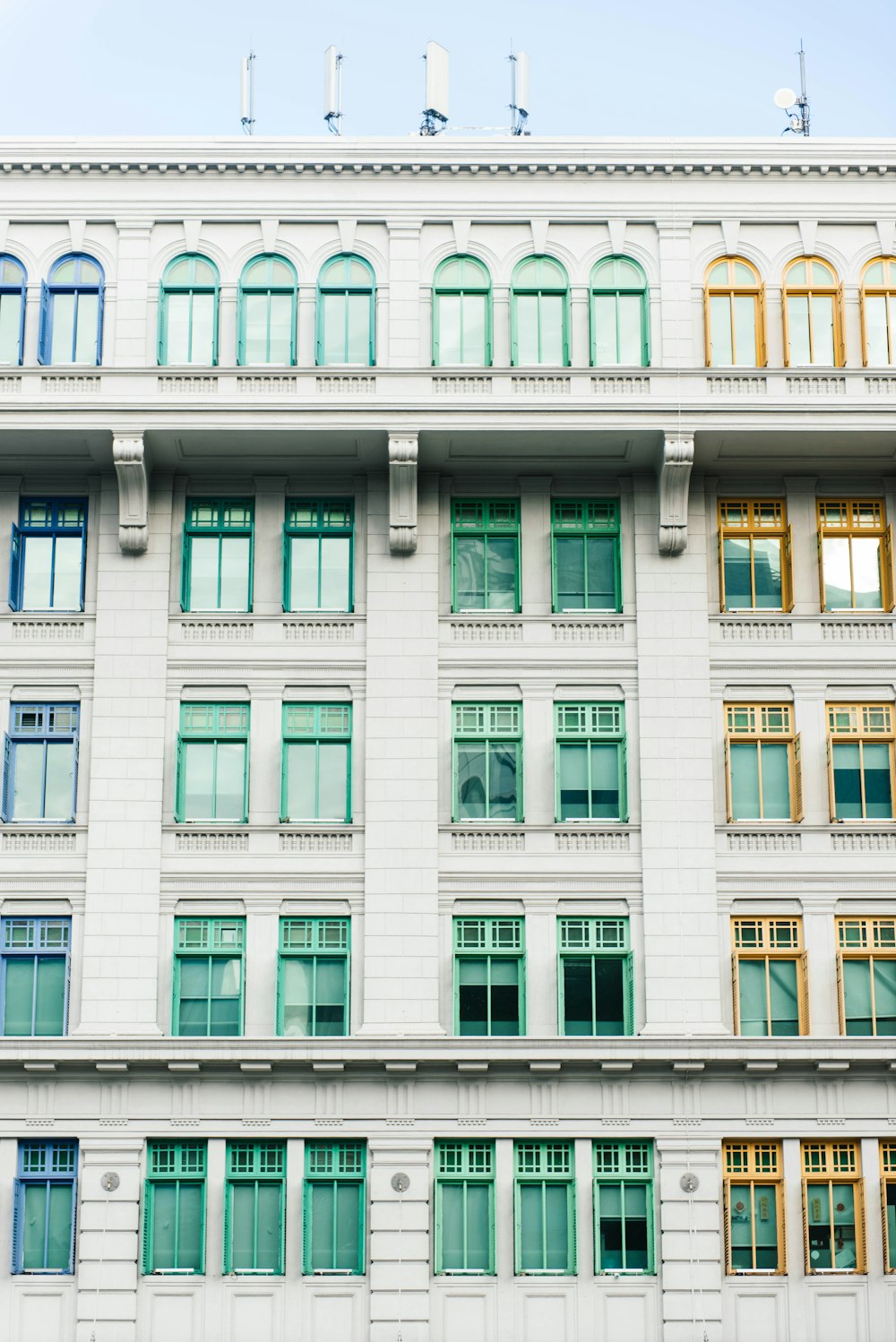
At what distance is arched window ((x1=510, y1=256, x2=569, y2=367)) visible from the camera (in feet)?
107

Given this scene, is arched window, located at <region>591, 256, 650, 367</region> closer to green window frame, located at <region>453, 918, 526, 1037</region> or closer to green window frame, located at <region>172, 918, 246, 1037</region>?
green window frame, located at <region>453, 918, 526, 1037</region>

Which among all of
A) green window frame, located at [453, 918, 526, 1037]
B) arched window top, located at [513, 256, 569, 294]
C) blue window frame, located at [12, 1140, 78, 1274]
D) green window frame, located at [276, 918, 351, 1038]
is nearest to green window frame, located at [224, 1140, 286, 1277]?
green window frame, located at [276, 918, 351, 1038]

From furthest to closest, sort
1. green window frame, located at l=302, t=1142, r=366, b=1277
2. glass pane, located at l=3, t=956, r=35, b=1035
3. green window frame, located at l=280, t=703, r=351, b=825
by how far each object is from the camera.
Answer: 1. green window frame, located at l=280, t=703, r=351, b=825
2. glass pane, located at l=3, t=956, r=35, b=1035
3. green window frame, located at l=302, t=1142, r=366, b=1277

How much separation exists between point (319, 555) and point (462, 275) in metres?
5.61

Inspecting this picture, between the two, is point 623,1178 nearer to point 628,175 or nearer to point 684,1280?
point 684,1280

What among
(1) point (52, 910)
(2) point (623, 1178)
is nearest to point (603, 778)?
(2) point (623, 1178)

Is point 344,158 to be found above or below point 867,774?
above

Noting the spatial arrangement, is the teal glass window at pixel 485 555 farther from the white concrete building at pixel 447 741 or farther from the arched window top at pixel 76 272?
the arched window top at pixel 76 272

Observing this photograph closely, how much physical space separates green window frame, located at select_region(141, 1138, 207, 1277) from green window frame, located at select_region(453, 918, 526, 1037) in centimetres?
485

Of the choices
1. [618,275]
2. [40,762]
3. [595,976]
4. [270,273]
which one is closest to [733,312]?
[618,275]

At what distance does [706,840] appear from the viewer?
31219 millimetres

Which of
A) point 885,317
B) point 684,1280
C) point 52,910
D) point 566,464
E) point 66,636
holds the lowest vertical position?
point 684,1280

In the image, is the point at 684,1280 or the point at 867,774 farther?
the point at 867,774

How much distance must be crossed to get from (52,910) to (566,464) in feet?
38.5
